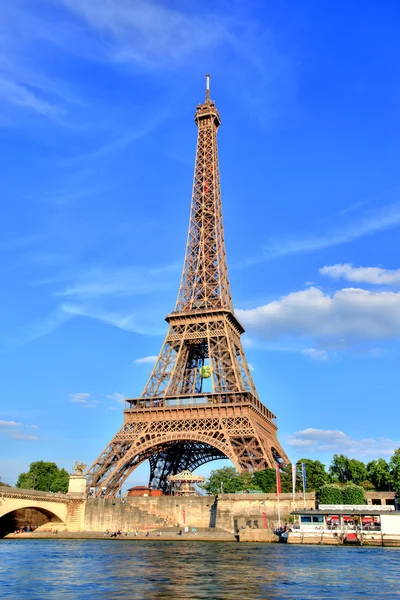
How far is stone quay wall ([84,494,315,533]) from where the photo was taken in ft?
216

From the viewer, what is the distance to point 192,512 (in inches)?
2876

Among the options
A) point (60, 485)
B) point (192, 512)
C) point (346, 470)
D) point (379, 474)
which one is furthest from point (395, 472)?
point (60, 485)

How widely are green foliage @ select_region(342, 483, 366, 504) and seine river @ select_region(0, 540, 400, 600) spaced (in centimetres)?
2060

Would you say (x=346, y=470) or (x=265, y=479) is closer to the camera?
(x=265, y=479)

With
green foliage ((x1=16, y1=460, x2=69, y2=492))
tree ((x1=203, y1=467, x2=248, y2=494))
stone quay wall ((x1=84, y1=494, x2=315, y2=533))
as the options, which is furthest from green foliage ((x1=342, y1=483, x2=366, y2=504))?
green foliage ((x1=16, y1=460, x2=69, y2=492))

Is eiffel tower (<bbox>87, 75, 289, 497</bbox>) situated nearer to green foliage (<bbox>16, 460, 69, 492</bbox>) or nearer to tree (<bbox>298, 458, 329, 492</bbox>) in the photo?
tree (<bbox>298, 458, 329, 492</bbox>)

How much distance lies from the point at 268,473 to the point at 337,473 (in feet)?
A: 93.5

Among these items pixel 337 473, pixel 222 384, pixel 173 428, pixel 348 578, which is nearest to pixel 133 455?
pixel 173 428

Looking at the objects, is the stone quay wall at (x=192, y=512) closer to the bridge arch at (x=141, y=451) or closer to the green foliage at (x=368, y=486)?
the bridge arch at (x=141, y=451)

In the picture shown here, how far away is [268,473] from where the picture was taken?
225 feet

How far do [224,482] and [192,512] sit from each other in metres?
6.51

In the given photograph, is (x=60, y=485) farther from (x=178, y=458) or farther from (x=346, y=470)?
(x=346, y=470)

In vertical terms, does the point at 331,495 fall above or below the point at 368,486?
below

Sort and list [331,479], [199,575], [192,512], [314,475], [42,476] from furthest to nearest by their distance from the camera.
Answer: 1. [42,476]
2. [331,479]
3. [314,475]
4. [192,512]
5. [199,575]
